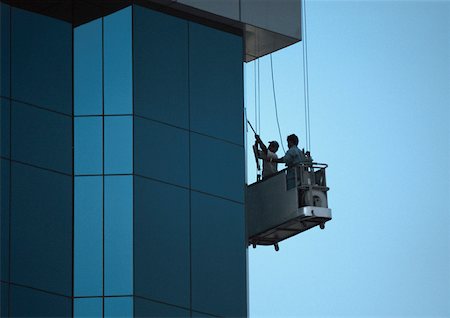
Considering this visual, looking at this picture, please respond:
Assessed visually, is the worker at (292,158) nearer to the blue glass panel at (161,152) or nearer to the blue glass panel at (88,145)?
the blue glass panel at (161,152)

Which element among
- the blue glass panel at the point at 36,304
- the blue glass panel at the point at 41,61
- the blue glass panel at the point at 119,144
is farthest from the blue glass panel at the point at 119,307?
the blue glass panel at the point at 41,61

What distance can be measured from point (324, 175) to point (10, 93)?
9.39 m

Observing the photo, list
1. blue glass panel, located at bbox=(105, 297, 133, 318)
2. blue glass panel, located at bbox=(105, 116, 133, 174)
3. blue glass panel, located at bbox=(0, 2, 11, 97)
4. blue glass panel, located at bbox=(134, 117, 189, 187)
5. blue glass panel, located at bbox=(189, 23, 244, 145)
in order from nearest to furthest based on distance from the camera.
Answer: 1. blue glass panel, located at bbox=(105, 297, 133, 318)
2. blue glass panel, located at bbox=(0, 2, 11, 97)
3. blue glass panel, located at bbox=(105, 116, 133, 174)
4. blue glass panel, located at bbox=(134, 117, 189, 187)
5. blue glass panel, located at bbox=(189, 23, 244, 145)

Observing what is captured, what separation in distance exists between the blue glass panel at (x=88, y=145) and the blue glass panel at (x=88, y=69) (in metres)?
0.29

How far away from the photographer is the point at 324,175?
47.3m

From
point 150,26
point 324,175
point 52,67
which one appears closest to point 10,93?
point 52,67

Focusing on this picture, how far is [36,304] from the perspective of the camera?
43.3m

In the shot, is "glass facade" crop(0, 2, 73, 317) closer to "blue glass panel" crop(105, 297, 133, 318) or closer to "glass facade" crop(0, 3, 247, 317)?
"glass facade" crop(0, 3, 247, 317)

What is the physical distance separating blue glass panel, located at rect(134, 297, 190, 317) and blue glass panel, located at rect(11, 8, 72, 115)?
579cm

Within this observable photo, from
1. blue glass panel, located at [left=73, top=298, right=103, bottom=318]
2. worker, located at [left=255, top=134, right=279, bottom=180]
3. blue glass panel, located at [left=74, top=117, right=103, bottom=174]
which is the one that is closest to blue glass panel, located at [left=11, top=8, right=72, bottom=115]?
blue glass panel, located at [left=74, top=117, right=103, bottom=174]

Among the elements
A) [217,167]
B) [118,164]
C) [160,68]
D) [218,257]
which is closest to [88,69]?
[160,68]

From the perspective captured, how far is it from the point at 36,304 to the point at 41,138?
4596 mm

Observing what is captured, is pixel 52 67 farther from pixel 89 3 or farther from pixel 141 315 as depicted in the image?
pixel 141 315

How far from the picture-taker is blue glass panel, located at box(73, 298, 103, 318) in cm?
4384
